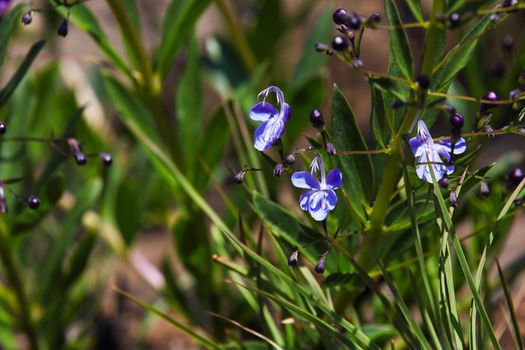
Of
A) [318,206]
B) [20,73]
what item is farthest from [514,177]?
[20,73]

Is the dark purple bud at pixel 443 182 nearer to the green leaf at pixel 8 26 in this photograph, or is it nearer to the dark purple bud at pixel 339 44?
the dark purple bud at pixel 339 44

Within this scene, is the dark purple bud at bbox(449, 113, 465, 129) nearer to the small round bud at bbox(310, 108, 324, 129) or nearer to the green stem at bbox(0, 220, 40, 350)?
the small round bud at bbox(310, 108, 324, 129)

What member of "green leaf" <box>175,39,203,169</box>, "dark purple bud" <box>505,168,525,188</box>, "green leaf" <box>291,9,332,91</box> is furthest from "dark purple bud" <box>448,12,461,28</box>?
"green leaf" <box>291,9,332,91</box>

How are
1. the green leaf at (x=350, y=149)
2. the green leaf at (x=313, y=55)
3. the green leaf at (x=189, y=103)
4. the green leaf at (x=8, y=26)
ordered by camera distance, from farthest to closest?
the green leaf at (x=313, y=55)
the green leaf at (x=189, y=103)
the green leaf at (x=8, y=26)
the green leaf at (x=350, y=149)

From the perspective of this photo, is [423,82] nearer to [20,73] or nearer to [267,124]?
[267,124]

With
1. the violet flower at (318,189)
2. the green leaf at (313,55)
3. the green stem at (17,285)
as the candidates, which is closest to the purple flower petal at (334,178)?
the violet flower at (318,189)

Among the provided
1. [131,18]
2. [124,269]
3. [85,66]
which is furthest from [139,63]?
[85,66]

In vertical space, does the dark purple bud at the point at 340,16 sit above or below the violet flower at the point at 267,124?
above
